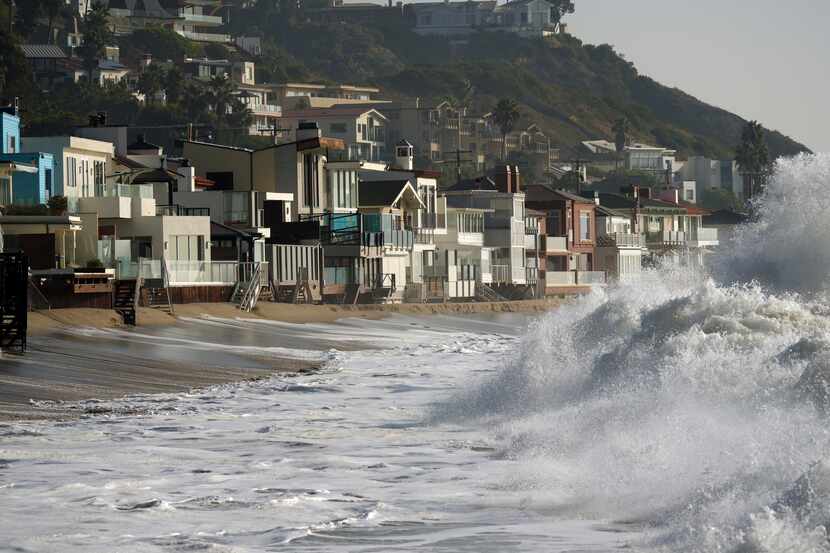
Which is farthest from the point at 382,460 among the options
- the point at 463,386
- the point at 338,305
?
the point at 338,305

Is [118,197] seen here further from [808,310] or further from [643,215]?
[643,215]

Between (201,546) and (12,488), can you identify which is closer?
(201,546)

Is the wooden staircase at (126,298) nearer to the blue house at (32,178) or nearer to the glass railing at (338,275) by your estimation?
the blue house at (32,178)

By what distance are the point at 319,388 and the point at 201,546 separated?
19.5 metres

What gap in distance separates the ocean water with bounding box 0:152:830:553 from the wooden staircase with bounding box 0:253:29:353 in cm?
586

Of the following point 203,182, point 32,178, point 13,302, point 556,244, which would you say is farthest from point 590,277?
point 13,302

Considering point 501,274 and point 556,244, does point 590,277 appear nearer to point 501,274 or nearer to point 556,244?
point 556,244

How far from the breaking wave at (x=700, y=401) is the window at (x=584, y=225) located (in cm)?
6834

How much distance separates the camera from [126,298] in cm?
5294

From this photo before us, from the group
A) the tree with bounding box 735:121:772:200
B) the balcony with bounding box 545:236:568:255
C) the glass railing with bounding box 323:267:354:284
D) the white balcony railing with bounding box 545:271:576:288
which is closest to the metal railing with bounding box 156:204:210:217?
the glass railing with bounding box 323:267:354:284

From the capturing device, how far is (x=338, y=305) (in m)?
71.5

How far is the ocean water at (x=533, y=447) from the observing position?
1842 centimetres

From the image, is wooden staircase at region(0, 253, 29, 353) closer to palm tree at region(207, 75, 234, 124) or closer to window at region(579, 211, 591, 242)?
window at region(579, 211, 591, 242)

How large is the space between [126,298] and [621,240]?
6418 centimetres
